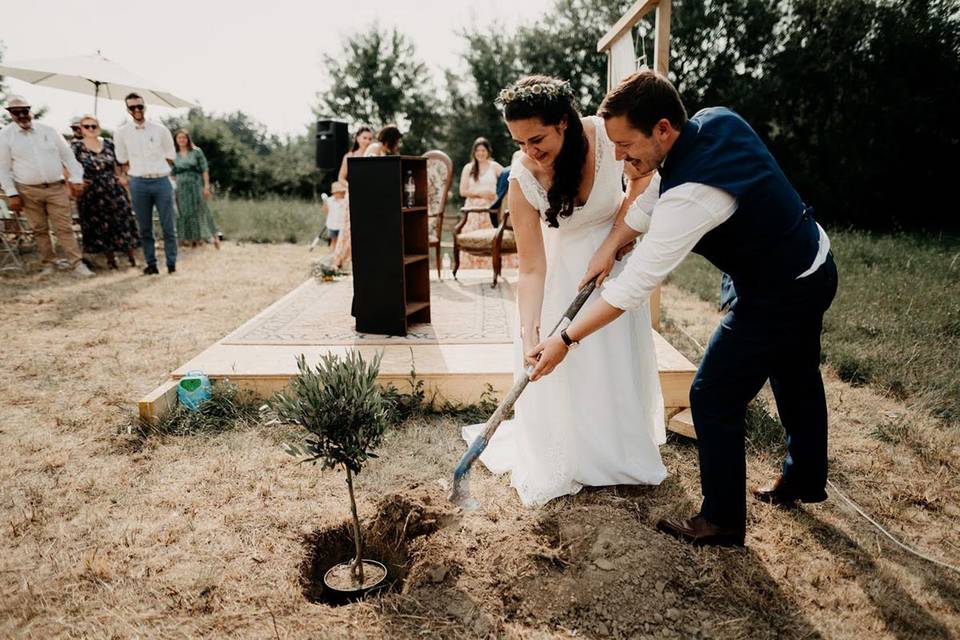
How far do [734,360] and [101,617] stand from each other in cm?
212

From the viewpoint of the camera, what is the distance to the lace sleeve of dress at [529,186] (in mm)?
2328

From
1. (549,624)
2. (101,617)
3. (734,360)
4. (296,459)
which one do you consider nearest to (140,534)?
(101,617)

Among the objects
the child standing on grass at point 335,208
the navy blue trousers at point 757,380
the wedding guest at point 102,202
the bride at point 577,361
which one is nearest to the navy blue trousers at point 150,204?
the wedding guest at point 102,202

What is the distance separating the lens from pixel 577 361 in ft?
8.13

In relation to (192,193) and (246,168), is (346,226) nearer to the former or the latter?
(192,193)

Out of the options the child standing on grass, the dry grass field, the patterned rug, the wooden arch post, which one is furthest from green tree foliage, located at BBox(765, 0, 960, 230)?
the dry grass field

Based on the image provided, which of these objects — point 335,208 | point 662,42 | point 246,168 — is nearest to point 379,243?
point 662,42

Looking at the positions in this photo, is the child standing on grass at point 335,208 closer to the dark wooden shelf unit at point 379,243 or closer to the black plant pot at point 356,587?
the dark wooden shelf unit at point 379,243

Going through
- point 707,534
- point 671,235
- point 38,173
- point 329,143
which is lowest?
point 707,534

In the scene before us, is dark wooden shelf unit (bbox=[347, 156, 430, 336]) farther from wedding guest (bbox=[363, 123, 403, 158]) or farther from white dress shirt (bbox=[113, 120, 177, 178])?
white dress shirt (bbox=[113, 120, 177, 178])

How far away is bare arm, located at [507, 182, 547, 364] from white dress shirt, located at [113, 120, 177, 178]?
231 inches

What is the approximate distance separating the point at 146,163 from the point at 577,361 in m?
6.24

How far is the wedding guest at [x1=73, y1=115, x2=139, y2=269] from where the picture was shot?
7439mm

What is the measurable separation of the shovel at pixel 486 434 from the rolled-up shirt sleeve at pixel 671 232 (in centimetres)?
37
